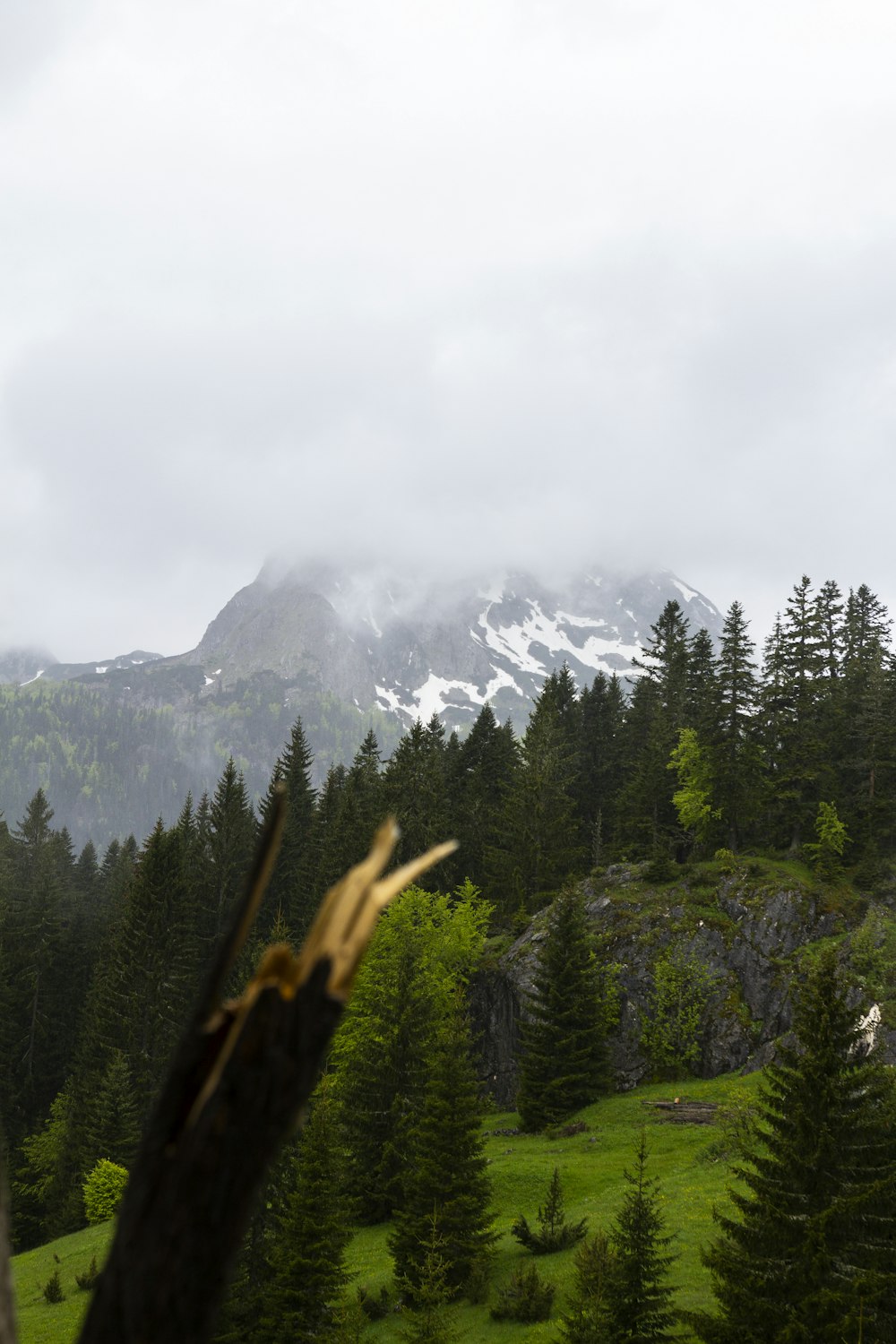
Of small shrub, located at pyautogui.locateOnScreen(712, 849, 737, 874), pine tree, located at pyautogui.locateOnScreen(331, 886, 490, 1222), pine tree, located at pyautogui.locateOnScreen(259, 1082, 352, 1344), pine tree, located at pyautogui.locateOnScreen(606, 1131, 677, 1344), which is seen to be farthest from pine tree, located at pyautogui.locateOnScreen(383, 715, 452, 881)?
pine tree, located at pyautogui.locateOnScreen(606, 1131, 677, 1344)

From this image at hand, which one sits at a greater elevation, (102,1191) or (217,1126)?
(217,1126)

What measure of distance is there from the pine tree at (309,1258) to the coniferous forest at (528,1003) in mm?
73

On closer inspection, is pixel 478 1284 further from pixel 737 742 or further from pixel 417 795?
pixel 417 795

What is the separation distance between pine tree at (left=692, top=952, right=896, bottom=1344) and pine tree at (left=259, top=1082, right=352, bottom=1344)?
10.1 metres

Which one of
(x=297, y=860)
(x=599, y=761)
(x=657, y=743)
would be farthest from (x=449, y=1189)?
(x=599, y=761)

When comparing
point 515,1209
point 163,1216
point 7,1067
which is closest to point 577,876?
point 515,1209

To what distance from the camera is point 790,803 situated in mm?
50875

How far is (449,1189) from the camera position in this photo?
21.9 meters

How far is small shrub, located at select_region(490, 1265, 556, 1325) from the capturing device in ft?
64.3

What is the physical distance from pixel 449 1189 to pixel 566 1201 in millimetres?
6637

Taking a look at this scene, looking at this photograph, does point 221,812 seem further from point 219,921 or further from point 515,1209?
point 515,1209

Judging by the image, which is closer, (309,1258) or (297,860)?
(309,1258)

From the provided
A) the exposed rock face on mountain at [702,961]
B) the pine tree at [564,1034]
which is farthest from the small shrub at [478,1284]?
the exposed rock face on mountain at [702,961]

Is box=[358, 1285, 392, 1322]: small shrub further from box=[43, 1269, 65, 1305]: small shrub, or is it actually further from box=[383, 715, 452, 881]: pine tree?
box=[383, 715, 452, 881]: pine tree
